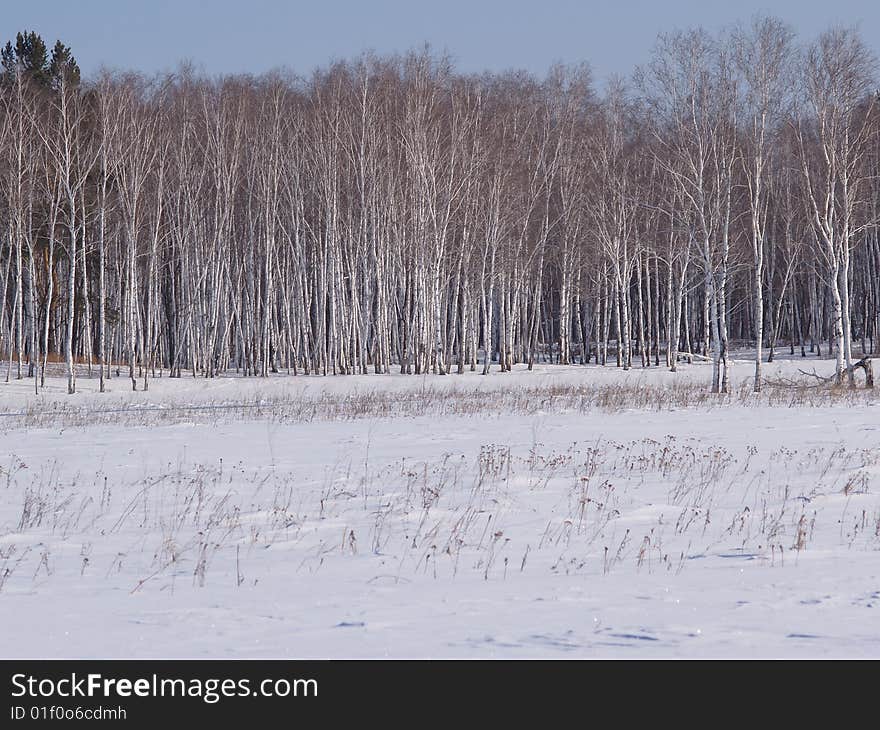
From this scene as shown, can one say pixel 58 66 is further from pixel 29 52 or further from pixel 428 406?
pixel 428 406

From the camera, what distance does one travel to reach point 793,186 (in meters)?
44.8

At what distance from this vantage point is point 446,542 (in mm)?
6980

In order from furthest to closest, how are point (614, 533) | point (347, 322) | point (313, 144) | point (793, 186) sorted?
point (793, 186) → point (347, 322) → point (313, 144) → point (614, 533)

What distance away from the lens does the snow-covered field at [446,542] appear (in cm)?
466

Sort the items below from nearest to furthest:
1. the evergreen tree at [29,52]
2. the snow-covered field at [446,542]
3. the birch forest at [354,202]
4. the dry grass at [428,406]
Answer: the snow-covered field at [446,542]
the dry grass at [428,406]
the birch forest at [354,202]
the evergreen tree at [29,52]

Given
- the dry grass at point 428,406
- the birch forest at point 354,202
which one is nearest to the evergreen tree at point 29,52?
the birch forest at point 354,202

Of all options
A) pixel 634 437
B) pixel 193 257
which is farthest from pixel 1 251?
pixel 634 437

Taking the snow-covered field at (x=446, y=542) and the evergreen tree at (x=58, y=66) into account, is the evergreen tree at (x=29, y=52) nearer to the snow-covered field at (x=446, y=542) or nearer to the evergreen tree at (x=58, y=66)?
the evergreen tree at (x=58, y=66)

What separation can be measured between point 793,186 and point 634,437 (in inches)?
1389

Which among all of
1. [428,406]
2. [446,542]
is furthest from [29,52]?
[446,542]

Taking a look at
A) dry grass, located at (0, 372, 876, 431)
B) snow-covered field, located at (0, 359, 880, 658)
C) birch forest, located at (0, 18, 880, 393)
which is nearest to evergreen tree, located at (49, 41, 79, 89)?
birch forest, located at (0, 18, 880, 393)
